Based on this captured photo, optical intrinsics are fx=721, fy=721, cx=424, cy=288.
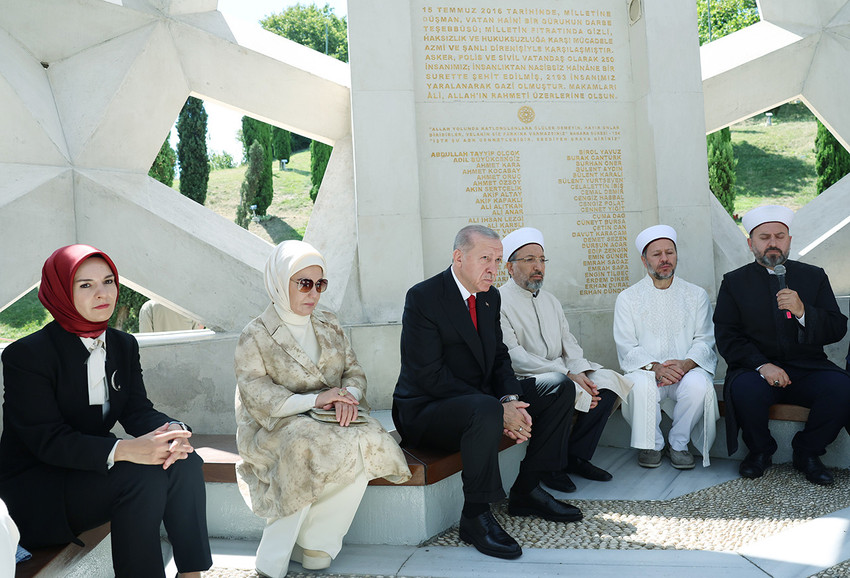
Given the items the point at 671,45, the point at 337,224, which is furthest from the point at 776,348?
the point at 337,224

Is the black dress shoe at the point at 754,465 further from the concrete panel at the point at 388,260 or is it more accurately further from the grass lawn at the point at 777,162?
the grass lawn at the point at 777,162

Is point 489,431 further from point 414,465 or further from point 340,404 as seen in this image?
point 340,404

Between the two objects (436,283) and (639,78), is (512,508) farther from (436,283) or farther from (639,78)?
(639,78)

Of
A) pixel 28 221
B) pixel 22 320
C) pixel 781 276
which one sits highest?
pixel 28 221

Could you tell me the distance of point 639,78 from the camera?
5691 mm

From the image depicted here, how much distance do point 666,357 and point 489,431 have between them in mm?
1943

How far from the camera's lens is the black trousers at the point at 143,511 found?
236 centimetres

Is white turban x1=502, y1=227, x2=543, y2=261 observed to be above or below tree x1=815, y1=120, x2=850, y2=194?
below

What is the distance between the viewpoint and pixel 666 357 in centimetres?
457

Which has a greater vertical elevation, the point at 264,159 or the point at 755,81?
the point at 264,159

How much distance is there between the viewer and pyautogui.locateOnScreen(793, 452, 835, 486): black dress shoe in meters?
3.76

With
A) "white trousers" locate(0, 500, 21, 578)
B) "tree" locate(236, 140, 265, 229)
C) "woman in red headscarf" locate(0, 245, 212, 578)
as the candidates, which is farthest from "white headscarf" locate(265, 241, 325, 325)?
"tree" locate(236, 140, 265, 229)

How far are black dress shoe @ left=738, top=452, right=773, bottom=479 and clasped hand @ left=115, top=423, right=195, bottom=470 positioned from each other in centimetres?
302

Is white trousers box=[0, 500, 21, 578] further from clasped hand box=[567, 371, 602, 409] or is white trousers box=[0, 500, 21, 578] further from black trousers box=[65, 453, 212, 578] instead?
clasped hand box=[567, 371, 602, 409]
